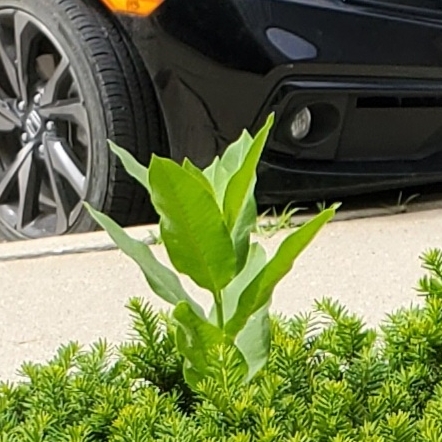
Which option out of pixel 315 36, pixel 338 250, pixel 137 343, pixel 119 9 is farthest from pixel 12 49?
pixel 137 343

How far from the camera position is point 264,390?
3.47ft

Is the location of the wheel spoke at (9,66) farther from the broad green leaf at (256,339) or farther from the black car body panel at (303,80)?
the broad green leaf at (256,339)

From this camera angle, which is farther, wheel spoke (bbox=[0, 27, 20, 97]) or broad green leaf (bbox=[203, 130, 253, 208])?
wheel spoke (bbox=[0, 27, 20, 97])

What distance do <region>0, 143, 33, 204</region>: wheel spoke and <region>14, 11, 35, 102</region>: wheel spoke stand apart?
151 mm

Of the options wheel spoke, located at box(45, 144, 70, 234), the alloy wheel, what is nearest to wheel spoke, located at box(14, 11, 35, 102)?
the alloy wheel

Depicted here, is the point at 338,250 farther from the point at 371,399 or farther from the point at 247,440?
the point at 247,440

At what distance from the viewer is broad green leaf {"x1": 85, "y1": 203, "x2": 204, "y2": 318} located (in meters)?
1.10

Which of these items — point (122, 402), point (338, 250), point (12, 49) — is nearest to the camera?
point (122, 402)

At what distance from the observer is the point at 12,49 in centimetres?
296

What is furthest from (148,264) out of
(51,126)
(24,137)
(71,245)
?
(24,137)

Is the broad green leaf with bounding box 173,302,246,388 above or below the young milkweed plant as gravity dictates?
below

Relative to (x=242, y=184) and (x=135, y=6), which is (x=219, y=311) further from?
(x=135, y=6)

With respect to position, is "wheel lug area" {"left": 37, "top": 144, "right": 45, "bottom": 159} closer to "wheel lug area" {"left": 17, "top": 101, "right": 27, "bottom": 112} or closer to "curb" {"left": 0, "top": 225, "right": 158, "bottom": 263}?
"wheel lug area" {"left": 17, "top": 101, "right": 27, "bottom": 112}

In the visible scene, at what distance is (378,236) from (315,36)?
542 millimetres
